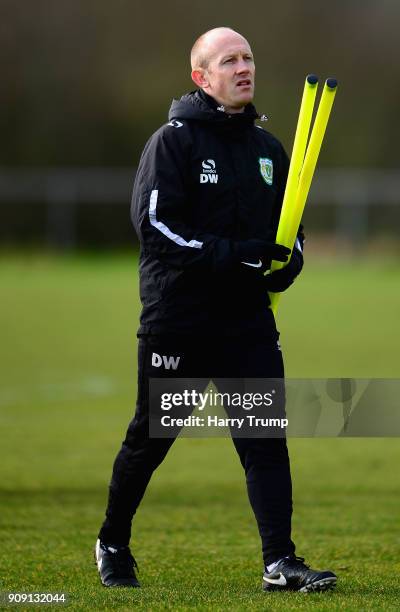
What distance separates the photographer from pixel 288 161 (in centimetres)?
579

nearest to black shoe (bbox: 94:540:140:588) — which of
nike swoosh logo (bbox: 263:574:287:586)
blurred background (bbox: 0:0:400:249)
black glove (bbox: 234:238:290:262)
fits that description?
nike swoosh logo (bbox: 263:574:287:586)

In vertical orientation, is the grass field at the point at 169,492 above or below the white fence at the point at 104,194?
above

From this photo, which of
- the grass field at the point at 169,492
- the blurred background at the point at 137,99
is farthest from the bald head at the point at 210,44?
the blurred background at the point at 137,99

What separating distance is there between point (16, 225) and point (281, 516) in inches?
1151

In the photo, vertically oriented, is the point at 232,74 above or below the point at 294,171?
above

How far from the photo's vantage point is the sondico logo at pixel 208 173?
543 centimetres

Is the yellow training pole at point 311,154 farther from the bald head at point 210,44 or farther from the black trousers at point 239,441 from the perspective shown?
the black trousers at point 239,441

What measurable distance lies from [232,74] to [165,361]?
45.3 inches

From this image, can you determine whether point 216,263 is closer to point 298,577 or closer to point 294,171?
point 294,171

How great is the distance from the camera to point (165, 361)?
217 inches

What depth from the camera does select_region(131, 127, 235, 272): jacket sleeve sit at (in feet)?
17.4

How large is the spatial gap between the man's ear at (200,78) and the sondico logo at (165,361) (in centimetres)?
108

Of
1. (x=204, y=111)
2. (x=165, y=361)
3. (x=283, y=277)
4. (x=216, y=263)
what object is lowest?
(x=165, y=361)

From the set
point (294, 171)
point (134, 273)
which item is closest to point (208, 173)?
point (294, 171)
